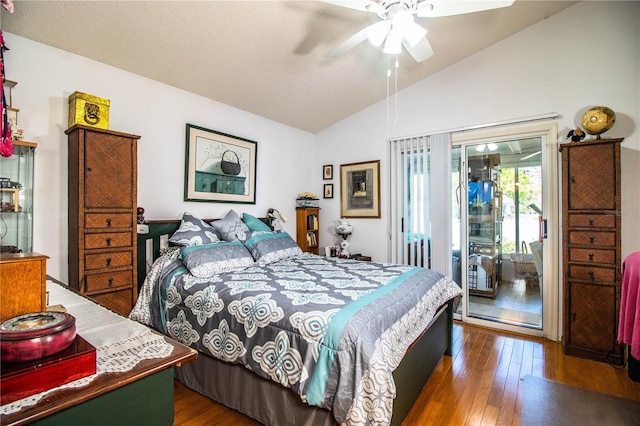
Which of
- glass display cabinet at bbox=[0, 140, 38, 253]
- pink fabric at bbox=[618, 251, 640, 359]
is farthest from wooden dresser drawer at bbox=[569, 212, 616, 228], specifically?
glass display cabinet at bbox=[0, 140, 38, 253]

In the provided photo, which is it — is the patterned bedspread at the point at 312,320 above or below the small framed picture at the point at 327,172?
below

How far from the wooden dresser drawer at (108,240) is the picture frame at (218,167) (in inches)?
34.5

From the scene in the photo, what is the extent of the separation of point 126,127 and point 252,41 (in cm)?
138

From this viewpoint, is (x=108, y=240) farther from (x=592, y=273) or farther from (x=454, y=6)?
(x=592, y=273)

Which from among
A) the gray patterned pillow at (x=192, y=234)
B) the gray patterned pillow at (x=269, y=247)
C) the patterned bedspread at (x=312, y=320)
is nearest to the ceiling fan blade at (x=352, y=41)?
the patterned bedspread at (x=312, y=320)

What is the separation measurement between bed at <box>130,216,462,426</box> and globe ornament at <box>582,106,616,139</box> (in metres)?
1.88

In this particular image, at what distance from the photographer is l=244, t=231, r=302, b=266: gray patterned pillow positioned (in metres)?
2.98

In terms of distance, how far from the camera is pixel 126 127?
108 inches

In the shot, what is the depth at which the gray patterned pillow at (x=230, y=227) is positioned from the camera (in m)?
3.13

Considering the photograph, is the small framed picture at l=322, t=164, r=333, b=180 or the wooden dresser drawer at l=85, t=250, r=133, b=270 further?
the small framed picture at l=322, t=164, r=333, b=180

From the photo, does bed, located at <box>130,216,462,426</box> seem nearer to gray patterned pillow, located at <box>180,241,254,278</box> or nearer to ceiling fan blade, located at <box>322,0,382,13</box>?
gray patterned pillow, located at <box>180,241,254,278</box>

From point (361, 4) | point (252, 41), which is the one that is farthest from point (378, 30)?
point (252, 41)

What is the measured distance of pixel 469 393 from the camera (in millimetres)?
2213

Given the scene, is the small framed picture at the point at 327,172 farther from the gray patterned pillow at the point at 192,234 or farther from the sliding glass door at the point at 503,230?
the gray patterned pillow at the point at 192,234
